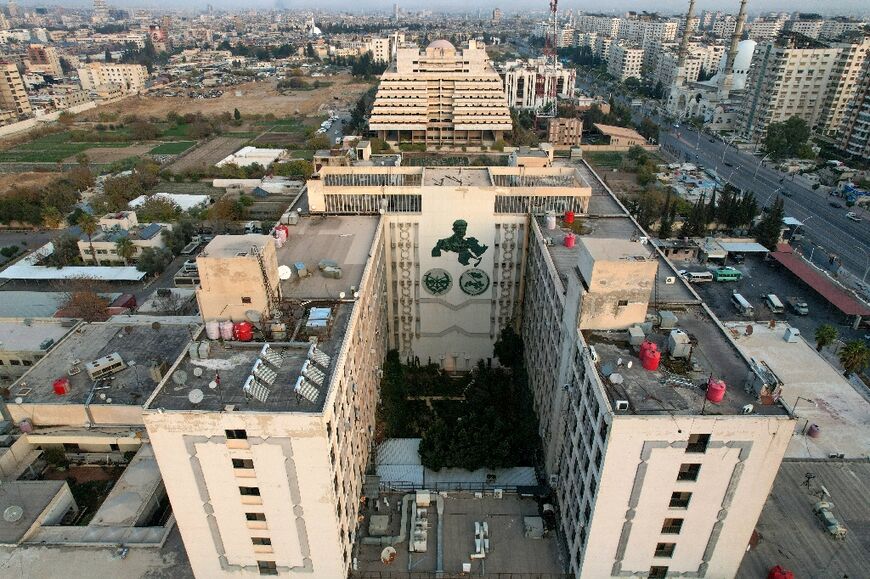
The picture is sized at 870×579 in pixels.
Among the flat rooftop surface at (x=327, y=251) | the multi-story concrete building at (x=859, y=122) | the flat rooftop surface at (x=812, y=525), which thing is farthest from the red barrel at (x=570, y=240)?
the multi-story concrete building at (x=859, y=122)

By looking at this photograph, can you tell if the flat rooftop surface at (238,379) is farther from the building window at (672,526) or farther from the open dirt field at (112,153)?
the open dirt field at (112,153)

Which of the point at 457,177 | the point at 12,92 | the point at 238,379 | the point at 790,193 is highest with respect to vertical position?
the point at 457,177

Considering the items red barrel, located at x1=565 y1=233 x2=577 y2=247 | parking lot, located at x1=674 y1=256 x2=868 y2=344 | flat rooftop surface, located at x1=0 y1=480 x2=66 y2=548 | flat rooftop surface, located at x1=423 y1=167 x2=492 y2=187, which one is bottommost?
parking lot, located at x1=674 y1=256 x2=868 y2=344

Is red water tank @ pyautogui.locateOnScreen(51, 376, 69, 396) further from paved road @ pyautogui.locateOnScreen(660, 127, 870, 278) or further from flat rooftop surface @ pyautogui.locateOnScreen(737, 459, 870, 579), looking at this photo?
paved road @ pyautogui.locateOnScreen(660, 127, 870, 278)

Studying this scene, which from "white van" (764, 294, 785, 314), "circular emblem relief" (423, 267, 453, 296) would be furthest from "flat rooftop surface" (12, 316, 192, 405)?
"white van" (764, 294, 785, 314)

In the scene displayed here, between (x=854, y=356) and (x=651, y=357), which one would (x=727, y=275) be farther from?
(x=651, y=357)

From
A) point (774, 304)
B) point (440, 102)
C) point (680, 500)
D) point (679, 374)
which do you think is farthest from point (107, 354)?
point (440, 102)

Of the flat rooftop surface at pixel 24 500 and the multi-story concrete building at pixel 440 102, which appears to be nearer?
the flat rooftop surface at pixel 24 500
